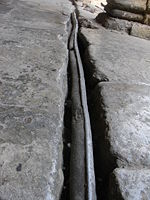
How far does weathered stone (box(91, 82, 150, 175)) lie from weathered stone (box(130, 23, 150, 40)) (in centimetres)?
140

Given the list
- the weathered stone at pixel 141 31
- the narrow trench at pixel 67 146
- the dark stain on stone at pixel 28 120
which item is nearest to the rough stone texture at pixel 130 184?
the narrow trench at pixel 67 146

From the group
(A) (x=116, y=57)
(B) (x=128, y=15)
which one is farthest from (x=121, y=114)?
(B) (x=128, y=15)

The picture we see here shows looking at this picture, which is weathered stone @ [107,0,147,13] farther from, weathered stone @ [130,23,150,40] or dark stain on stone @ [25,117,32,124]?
dark stain on stone @ [25,117,32,124]

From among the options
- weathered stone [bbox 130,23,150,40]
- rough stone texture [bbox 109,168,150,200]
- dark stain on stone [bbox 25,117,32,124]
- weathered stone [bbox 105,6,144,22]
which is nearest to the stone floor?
rough stone texture [bbox 109,168,150,200]

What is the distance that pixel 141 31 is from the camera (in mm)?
2654

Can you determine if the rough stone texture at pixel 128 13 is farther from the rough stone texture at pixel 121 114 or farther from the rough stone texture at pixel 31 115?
the rough stone texture at pixel 31 115

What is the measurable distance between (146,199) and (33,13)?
2.42 metres

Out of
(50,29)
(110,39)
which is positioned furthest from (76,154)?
(110,39)

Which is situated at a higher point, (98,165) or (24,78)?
(24,78)

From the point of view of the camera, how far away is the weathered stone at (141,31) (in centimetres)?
265

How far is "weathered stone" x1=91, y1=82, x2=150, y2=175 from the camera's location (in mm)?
889

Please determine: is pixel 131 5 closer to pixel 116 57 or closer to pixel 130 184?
pixel 116 57

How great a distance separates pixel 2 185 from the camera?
665 mm

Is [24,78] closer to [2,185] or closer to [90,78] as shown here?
[90,78]
